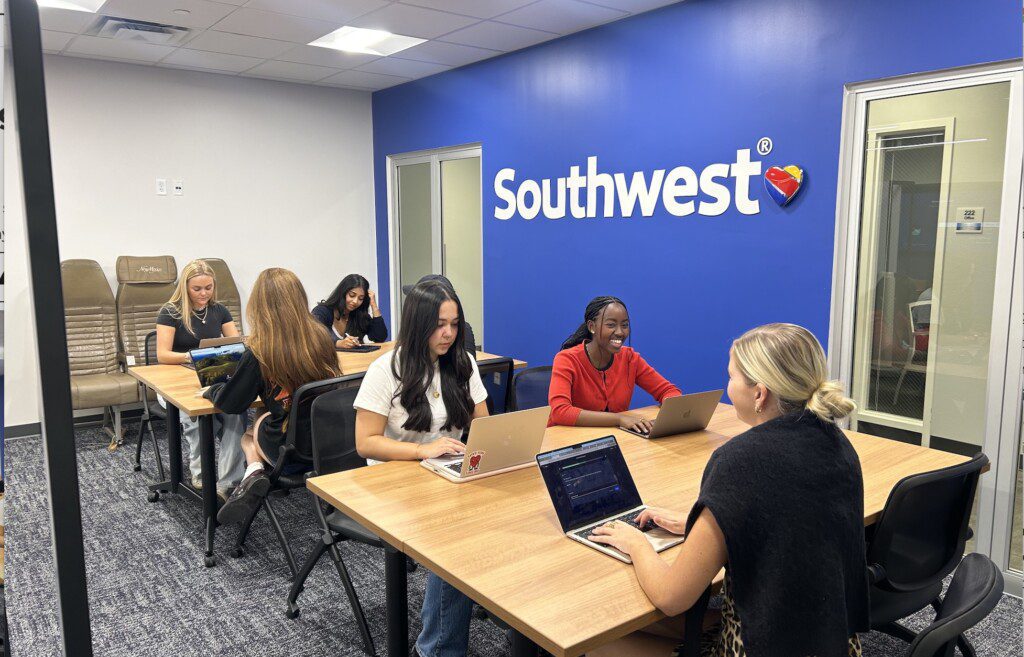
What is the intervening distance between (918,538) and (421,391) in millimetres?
1577

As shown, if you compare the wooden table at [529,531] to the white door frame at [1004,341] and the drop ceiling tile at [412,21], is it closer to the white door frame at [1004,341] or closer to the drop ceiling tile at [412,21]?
the white door frame at [1004,341]

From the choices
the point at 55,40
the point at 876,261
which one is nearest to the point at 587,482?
the point at 876,261

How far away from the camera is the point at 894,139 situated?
3473 mm

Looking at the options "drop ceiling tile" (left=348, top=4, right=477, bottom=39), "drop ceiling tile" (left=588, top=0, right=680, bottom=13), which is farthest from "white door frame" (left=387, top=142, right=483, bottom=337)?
"drop ceiling tile" (left=588, top=0, right=680, bottom=13)

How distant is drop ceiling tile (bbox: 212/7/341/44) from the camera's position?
4.51 meters

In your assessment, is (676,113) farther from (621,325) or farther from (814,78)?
(621,325)

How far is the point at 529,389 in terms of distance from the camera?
3.32 m

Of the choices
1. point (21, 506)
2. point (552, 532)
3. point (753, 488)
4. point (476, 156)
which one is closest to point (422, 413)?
point (552, 532)

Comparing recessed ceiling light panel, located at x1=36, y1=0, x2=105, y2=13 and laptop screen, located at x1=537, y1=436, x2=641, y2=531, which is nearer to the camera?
laptop screen, located at x1=537, y1=436, x2=641, y2=531

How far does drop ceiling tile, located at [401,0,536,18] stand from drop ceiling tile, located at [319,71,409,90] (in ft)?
6.52

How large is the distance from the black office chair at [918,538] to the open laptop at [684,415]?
81 centimetres

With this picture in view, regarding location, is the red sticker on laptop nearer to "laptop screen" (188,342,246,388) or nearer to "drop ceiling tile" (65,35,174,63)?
"laptop screen" (188,342,246,388)

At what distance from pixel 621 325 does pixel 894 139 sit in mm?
1674

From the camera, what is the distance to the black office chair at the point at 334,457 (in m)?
2.68
